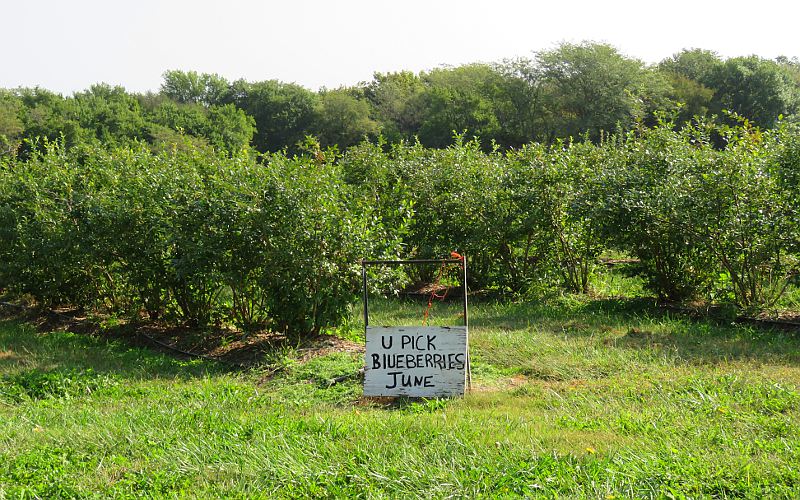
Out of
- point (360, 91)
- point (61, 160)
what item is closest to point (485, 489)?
point (61, 160)

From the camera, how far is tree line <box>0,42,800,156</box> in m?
42.3

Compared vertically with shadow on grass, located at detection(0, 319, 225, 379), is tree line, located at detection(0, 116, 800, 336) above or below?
above

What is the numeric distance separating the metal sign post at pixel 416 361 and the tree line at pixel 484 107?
31.9m

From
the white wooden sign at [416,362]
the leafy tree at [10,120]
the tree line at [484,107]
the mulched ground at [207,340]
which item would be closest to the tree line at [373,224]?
the mulched ground at [207,340]

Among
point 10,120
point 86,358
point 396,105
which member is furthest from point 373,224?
point 396,105

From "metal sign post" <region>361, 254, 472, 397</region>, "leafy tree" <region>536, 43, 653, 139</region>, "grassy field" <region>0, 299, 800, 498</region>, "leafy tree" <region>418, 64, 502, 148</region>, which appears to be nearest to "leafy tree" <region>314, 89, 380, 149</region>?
"leafy tree" <region>418, 64, 502, 148</region>

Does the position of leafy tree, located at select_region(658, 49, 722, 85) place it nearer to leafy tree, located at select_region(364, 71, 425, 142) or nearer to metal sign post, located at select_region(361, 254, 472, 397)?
leafy tree, located at select_region(364, 71, 425, 142)

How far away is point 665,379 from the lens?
561 cm

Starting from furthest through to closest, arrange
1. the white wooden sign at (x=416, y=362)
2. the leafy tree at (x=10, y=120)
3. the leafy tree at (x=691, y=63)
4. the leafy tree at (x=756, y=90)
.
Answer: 1. the leafy tree at (x=691, y=63)
2. the leafy tree at (x=756, y=90)
3. the leafy tree at (x=10, y=120)
4. the white wooden sign at (x=416, y=362)

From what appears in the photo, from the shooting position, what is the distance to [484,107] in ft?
151

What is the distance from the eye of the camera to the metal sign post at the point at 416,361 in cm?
555

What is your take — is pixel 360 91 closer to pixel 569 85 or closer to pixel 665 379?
pixel 569 85

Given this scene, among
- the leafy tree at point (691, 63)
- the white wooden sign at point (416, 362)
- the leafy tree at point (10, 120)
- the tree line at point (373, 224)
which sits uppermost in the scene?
the leafy tree at point (691, 63)

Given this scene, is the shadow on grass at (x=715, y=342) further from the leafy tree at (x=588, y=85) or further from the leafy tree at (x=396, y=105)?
the leafy tree at (x=396, y=105)
